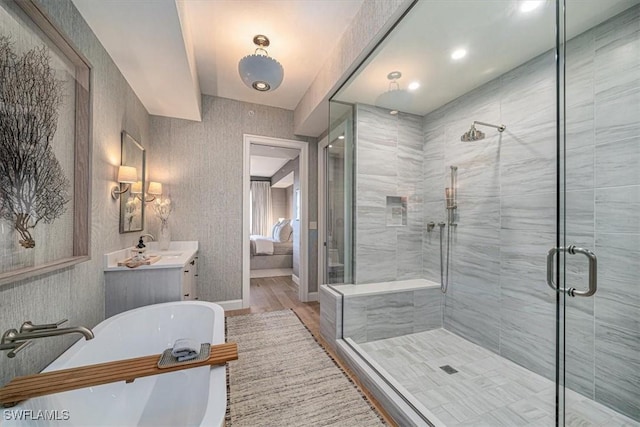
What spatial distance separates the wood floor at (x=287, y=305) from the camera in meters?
1.91

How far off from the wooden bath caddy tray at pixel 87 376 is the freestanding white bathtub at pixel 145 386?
35mm

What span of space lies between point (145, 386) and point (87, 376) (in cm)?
50

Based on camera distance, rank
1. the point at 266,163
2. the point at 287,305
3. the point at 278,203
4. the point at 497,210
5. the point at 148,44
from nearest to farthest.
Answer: the point at 148,44 < the point at 497,210 < the point at 287,305 < the point at 266,163 < the point at 278,203

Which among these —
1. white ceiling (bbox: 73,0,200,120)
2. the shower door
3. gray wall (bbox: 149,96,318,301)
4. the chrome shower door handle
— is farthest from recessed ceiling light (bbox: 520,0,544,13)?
gray wall (bbox: 149,96,318,301)

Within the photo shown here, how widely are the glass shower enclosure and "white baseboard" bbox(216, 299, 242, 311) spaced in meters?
1.30

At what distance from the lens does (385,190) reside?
2717 mm

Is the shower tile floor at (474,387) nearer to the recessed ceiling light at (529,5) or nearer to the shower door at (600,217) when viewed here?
the shower door at (600,217)

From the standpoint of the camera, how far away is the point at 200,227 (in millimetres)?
3152

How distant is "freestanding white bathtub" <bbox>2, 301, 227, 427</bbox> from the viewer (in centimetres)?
100

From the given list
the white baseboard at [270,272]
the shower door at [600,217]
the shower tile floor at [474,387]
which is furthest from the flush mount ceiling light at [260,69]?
the white baseboard at [270,272]

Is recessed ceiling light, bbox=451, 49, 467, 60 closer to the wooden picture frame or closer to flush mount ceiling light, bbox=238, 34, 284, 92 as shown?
flush mount ceiling light, bbox=238, 34, 284, 92

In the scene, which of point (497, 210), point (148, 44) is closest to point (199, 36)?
point (148, 44)

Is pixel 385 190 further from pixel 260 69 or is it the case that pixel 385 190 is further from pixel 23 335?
pixel 23 335

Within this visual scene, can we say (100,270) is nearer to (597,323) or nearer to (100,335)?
(100,335)
